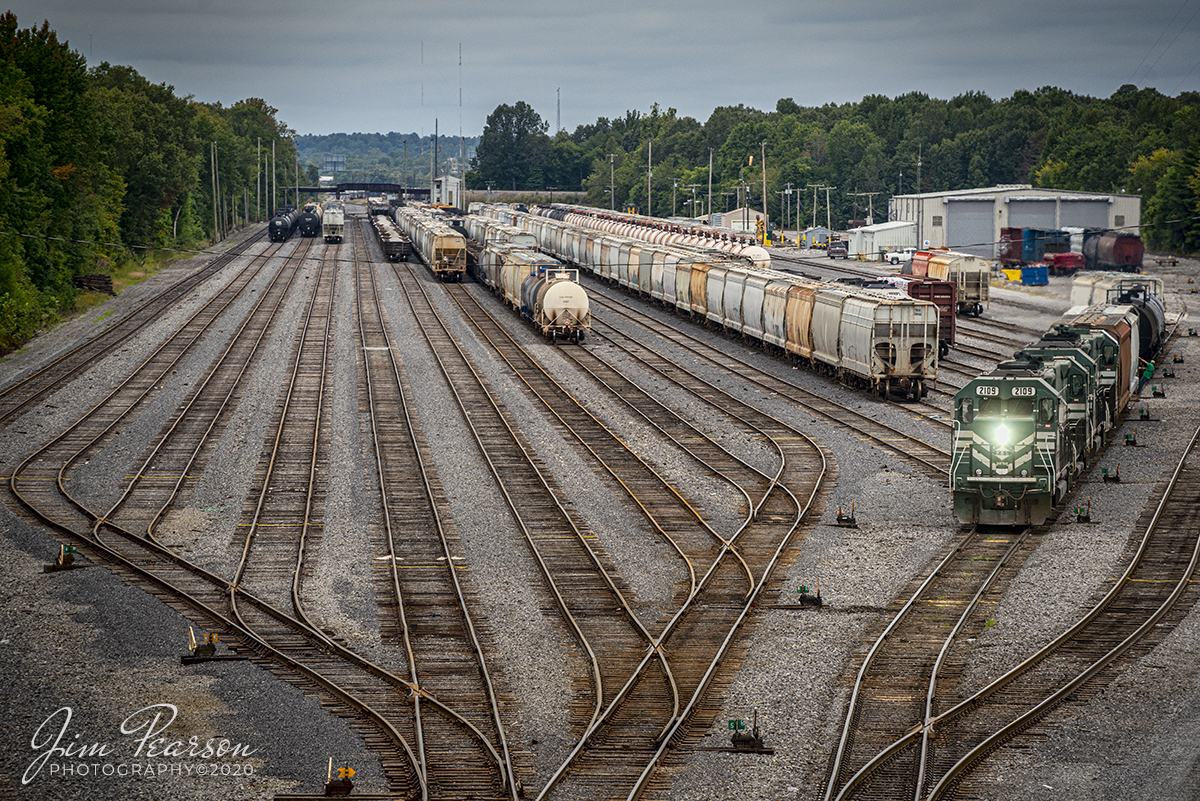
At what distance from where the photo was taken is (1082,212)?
11069 centimetres

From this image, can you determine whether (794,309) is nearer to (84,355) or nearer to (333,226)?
(84,355)

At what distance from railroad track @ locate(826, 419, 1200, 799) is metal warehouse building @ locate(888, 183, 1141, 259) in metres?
88.5

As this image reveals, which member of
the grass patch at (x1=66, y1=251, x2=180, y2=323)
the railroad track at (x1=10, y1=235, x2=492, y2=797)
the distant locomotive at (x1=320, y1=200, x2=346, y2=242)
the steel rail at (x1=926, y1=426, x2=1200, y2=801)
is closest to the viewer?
the steel rail at (x1=926, y1=426, x2=1200, y2=801)

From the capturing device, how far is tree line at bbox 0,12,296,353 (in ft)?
189

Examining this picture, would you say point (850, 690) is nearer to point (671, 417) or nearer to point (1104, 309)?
point (671, 417)

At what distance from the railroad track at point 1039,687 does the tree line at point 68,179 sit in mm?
46191

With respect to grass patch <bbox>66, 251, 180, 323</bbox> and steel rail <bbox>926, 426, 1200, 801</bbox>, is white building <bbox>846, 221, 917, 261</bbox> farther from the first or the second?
steel rail <bbox>926, 426, 1200, 801</bbox>

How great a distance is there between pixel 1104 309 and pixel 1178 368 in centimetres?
888

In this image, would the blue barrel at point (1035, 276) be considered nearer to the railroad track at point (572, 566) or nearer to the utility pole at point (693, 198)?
the railroad track at point (572, 566)

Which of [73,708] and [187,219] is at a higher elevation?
[187,219]

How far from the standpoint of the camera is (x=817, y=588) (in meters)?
21.7

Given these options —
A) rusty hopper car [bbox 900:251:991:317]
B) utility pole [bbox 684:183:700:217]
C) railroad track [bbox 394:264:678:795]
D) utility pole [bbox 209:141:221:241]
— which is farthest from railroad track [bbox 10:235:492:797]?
utility pole [bbox 684:183:700:217]

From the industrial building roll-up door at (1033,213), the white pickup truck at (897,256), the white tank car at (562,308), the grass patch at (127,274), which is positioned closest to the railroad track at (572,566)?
the white tank car at (562,308)

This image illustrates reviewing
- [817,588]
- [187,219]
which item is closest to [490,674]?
[817,588]
